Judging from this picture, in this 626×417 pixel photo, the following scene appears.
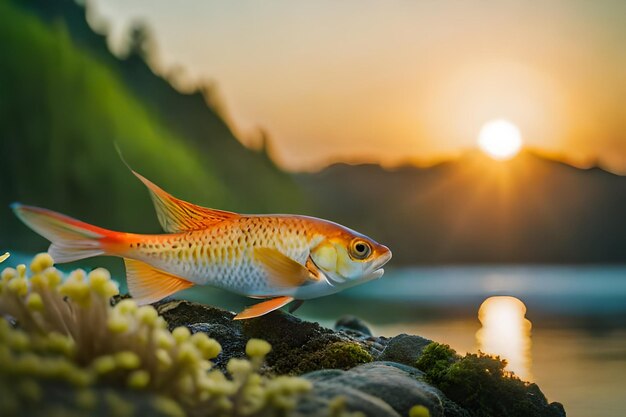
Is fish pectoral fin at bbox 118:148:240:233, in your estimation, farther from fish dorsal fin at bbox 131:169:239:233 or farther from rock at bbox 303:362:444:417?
rock at bbox 303:362:444:417

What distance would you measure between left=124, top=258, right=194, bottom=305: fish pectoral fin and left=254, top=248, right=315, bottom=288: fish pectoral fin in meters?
0.65

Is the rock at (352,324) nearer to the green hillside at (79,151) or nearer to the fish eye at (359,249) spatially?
the fish eye at (359,249)

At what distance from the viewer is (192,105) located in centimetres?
3198

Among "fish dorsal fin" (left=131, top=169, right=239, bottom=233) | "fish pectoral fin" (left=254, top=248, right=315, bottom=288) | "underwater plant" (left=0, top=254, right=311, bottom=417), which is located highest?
"fish dorsal fin" (left=131, top=169, right=239, bottom=233)

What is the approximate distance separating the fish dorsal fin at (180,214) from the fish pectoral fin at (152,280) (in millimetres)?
356

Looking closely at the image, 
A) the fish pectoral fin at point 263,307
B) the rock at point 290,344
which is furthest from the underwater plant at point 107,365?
the rock at point 290,344

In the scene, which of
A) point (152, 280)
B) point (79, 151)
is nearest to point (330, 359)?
point (152, 280)

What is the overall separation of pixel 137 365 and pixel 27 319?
95 centimetres

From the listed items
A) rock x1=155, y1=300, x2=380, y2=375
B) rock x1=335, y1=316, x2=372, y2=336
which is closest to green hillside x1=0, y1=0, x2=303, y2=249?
rock x1=335, y1=316, x2=372, y2=336

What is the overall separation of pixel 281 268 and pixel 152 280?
103 cm

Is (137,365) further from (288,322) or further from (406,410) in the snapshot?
(288,322)

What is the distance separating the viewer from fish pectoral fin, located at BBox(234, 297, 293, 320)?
4984 mm

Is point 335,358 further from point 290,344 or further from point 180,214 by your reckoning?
point 180,214

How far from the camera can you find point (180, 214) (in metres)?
5.41
